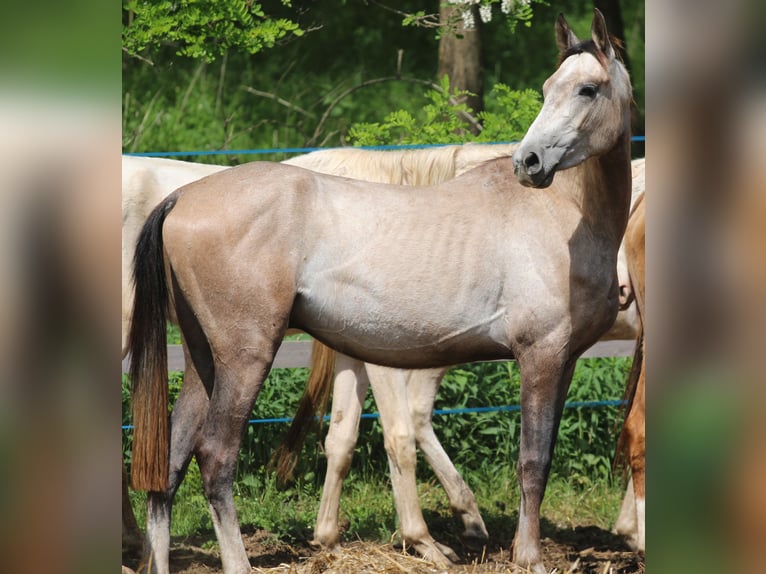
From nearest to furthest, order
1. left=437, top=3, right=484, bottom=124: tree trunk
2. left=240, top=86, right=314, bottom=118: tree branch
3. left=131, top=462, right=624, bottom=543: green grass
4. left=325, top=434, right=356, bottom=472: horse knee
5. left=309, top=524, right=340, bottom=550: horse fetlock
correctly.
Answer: left=309, top=524, right=340, bottom=550: horse fetlock
left=325, top=434, right=356, bottom=472: horse knee
left=131, top=462, right=624, bottom=543: green grass
left=437, top=3, right=484, bottom=124: tree trunk
left=240, top=86, right=314, bottom=118: tree branch

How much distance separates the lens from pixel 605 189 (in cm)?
414

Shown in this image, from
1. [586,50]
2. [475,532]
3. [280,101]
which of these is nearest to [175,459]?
[475,532]

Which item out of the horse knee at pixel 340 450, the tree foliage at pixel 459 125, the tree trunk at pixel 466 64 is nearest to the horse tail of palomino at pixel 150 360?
the horse knee at pixel 340 450

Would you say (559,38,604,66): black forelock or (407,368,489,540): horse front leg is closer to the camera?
(559,38,604,66): black forelock

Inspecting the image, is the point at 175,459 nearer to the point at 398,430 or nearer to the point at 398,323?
the point at 398,323

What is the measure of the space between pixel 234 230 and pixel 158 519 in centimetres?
122

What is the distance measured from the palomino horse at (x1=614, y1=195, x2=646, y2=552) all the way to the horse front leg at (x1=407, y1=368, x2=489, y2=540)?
2.39 feet

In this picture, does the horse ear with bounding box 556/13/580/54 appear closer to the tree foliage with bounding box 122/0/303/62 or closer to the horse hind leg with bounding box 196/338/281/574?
the horse hind leg with bounding box 196/338/281/574

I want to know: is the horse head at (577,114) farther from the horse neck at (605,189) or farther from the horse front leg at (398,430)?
the horse front leg at (398,430)

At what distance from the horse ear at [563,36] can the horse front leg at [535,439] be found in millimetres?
1232

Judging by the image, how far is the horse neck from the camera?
13.5 ft

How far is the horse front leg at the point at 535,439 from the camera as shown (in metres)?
3.99

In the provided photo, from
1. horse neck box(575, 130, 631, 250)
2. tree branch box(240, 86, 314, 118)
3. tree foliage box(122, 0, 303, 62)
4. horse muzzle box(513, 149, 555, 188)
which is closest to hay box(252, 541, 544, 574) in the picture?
horse neck box(575, 130, 631, 250)

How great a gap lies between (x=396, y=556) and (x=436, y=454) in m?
1.03
